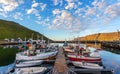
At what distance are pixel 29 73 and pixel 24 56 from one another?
1787cm

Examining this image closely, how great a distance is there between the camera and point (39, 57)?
48.7 meters

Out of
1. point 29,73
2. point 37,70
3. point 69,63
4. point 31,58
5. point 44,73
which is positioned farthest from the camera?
point 31,58

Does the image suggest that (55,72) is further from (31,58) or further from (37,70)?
(31,58)

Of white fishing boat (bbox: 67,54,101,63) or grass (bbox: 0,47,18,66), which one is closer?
white fishing boat (bbox: 67,54,101,63)

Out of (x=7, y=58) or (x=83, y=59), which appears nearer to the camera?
(x=83, y=59)

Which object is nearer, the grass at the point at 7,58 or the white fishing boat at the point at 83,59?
the white fishing boat at the point at 83,59

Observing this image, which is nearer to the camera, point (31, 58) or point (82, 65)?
point (82, 65)

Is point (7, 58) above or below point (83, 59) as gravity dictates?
below

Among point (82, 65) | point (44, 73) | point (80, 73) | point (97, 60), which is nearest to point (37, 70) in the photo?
point (44, 73)

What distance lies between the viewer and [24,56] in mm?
47781

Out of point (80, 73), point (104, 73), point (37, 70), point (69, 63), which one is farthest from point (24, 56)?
point (104, 73)

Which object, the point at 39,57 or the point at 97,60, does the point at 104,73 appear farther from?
the point at 39,57

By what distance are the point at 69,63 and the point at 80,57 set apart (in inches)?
204

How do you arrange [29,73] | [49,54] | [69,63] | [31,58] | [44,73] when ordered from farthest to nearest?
[49,54] → [31,58] → [69,63] → [44,73] → [29,73]
